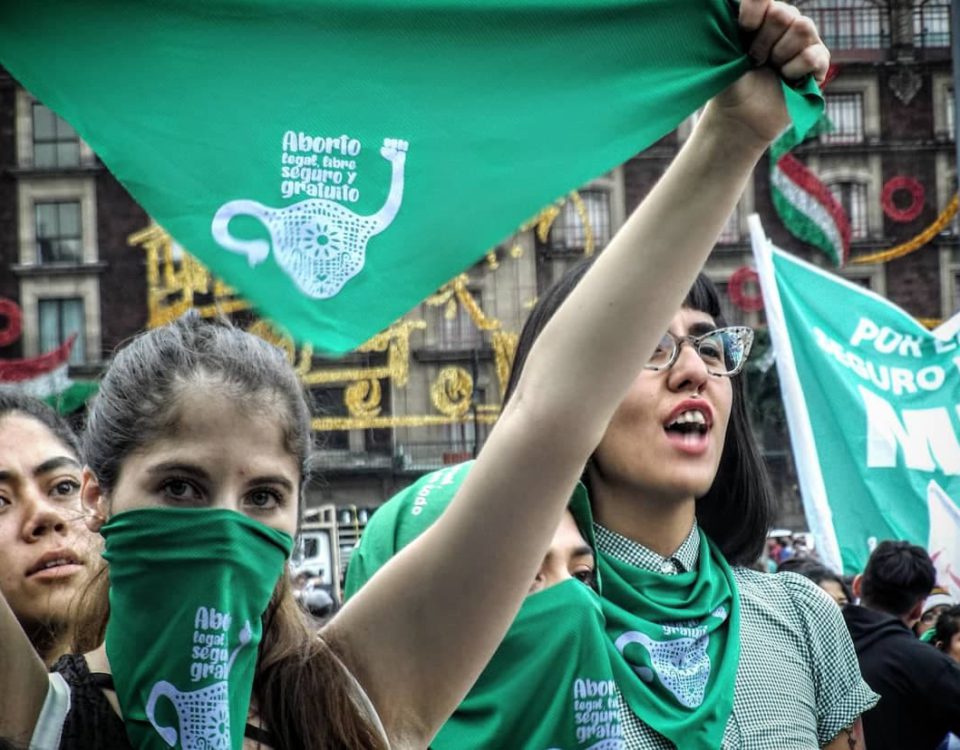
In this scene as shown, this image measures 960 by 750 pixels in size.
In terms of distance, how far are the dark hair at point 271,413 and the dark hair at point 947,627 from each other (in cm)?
430

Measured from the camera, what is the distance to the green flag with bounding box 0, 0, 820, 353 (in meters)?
1.67

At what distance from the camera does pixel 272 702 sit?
5.73 ft

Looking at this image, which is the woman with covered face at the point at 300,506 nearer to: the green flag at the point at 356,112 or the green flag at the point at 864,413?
the green flag at the point at 356,112

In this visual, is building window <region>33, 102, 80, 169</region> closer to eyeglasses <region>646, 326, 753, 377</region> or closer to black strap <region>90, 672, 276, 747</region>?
eyeglasses <region>646, 326, 753, 377</region>

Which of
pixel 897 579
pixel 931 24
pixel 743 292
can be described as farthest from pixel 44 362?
pixel 897 579

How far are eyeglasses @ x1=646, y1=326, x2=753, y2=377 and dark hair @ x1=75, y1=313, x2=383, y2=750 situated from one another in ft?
2.70

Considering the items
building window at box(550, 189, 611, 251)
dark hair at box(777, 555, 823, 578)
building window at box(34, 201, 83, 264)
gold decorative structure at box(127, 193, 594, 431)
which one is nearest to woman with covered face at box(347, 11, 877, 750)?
dark hair at box(777, 555, 823, 578)

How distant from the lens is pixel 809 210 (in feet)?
107

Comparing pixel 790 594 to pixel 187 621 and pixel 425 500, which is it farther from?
pixel 187 621

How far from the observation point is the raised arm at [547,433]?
5.77 feet

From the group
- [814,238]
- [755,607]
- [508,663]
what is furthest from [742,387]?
[814,238]

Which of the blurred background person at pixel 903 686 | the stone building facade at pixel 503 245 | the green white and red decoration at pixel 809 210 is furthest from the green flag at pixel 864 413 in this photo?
the green white and red decoration at pixel 809 210

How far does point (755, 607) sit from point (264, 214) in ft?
4.22

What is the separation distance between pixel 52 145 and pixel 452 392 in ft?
32.8
